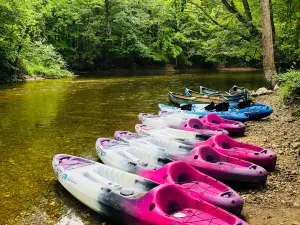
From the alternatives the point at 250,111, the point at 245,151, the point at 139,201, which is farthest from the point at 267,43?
the point at 139,201

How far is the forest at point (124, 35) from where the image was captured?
16016mm

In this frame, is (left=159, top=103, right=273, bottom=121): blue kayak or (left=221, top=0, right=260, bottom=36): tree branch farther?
(left=221, top=0, right=260, bottom=36): tree branch

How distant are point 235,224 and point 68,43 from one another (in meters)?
29.4

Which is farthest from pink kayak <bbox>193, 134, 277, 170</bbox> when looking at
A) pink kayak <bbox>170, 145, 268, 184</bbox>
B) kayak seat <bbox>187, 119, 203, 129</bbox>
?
kayak seat <bbox>187, 119, 203, 129</bbox>

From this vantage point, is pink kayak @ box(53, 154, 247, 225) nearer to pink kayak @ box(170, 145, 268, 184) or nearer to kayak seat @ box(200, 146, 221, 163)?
pink kayak @ box(170, 145, 268, 184)

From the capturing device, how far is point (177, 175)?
4402mm

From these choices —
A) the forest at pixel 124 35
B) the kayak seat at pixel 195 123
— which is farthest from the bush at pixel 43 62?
the kayak seat at pixel 195 123

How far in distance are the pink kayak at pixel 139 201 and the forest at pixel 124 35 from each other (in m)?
11.9

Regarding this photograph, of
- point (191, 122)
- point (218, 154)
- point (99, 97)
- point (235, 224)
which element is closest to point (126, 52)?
point (99, 97)

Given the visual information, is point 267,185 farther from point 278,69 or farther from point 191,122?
point 278,69

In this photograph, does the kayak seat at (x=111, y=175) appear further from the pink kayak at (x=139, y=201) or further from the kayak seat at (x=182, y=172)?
the kayak seat at (x=182, y=172)

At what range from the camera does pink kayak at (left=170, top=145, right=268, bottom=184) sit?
448 centimetres

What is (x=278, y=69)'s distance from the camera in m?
14.6

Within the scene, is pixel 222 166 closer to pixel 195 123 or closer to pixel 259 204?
pixel 259 204
